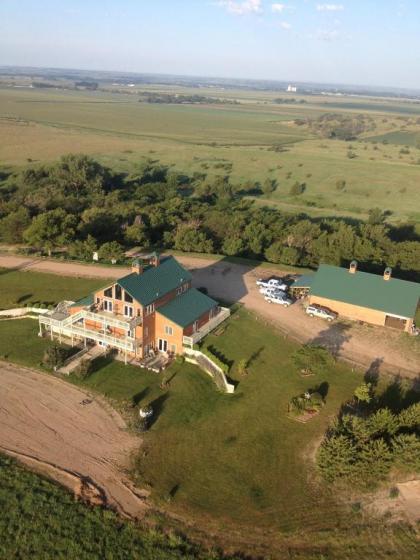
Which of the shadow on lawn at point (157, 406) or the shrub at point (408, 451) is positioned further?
the shadow on lawn at point (157, 406)

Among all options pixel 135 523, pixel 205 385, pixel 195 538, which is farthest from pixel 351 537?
pixel 205 385

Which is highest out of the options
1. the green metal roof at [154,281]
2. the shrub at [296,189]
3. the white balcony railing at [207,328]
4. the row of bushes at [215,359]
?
the green metal roof at [154,281]

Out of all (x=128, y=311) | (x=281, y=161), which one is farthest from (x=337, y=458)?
(x=281, y=161)

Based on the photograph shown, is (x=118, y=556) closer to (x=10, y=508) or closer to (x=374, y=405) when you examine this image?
(x=10, y=508)

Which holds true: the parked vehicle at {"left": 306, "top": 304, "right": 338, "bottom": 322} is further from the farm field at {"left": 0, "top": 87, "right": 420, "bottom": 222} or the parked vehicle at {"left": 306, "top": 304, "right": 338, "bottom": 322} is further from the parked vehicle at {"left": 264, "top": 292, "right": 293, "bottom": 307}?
the farm field at {"left": 0, "top": 87, "right": 420, "bottom": 222}

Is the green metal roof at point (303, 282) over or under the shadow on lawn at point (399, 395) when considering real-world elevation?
over

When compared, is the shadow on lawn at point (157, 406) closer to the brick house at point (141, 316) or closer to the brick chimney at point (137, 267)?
the brick house at point (141, 316)

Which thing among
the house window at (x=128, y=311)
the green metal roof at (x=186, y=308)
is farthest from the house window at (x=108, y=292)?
the green metal roof at (x=186, y=308)

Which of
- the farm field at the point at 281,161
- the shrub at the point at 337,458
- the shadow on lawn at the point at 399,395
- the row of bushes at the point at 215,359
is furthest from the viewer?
the farm field at the point at 281,161
